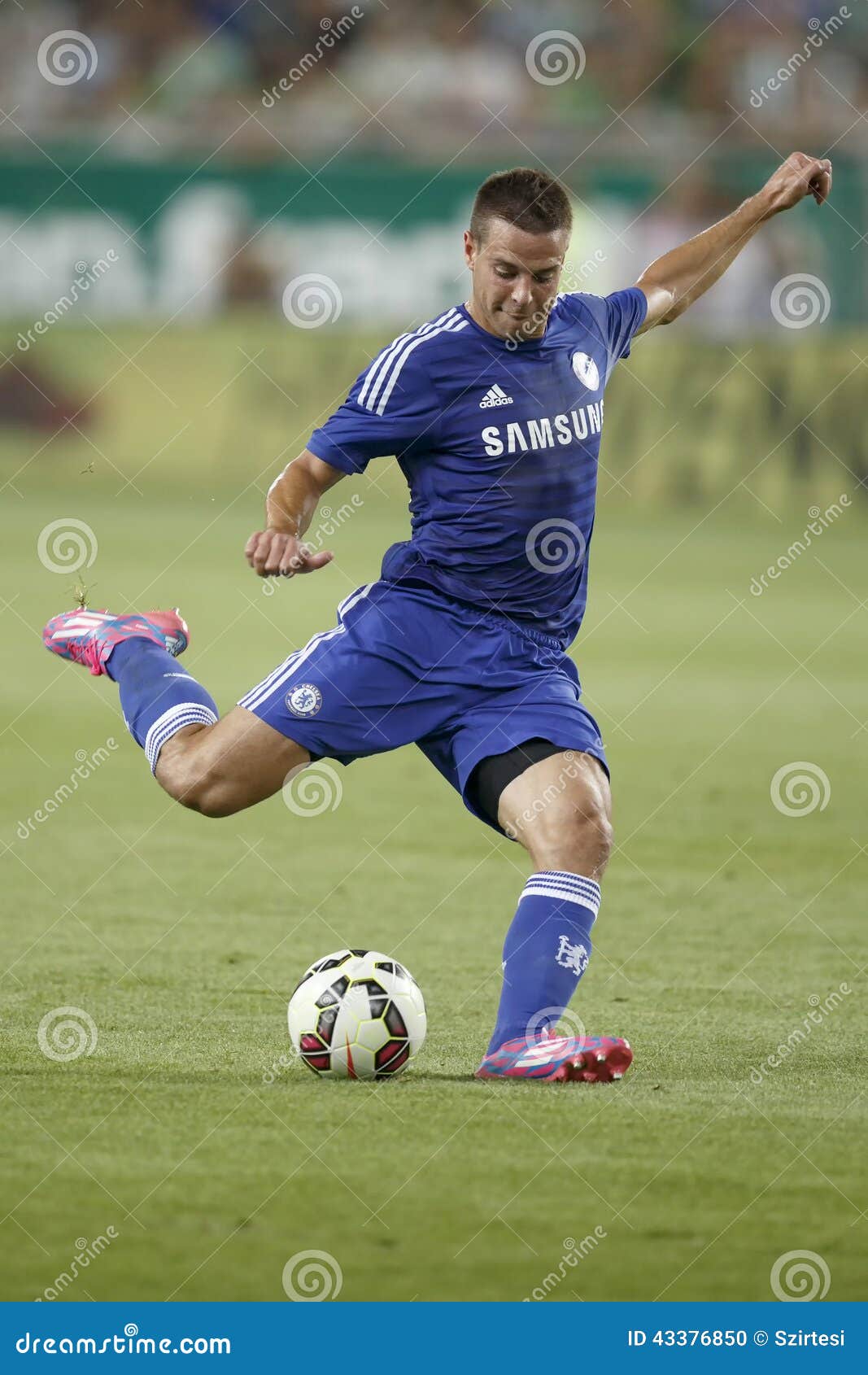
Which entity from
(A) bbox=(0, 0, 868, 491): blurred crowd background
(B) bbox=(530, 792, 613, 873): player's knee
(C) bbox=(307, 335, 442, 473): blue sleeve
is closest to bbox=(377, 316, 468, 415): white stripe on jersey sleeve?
(C) bbox=(307, 335, 442, 473): blue sleeve

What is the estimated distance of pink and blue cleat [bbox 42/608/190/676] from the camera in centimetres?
662

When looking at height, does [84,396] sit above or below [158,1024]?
above

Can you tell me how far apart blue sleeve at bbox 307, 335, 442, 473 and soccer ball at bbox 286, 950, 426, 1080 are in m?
1.41

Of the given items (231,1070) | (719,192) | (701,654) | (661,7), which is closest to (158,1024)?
(231,1070)

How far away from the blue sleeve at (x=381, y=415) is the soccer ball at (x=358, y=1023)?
1.41m

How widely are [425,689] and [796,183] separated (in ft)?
7.13

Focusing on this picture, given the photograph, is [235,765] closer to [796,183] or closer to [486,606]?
[486,606]

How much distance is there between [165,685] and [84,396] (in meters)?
17.5

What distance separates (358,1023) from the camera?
5.33 m

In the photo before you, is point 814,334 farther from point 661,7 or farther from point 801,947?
point 801,947

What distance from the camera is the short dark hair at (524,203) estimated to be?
18.3 ft

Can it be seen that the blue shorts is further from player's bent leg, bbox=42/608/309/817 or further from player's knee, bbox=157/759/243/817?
player's knee, bbox=157/759/243/817

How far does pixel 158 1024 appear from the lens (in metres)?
5.95

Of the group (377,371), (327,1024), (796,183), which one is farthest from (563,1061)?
(796,183)
